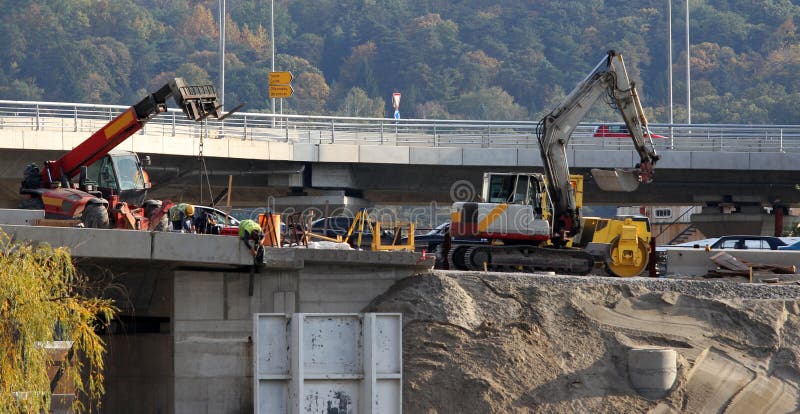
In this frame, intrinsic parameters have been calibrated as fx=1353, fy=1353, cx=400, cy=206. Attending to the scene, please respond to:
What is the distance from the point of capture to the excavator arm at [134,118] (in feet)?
84.2

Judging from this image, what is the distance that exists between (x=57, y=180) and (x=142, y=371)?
482cm

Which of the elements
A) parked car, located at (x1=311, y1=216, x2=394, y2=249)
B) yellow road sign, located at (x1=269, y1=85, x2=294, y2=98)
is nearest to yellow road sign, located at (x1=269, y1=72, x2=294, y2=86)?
yellow road sign, located at (x1=269, y1=85, x2=294, y2=98)

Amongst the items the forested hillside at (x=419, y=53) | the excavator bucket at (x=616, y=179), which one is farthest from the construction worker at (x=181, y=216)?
the forested hillside at (x=419, y=53)

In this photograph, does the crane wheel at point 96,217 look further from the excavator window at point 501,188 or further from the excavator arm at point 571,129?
the excavator arm at point 571,129

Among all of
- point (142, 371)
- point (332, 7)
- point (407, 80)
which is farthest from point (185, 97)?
point (332, 7)

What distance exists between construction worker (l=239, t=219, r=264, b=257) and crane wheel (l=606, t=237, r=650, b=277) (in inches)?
411

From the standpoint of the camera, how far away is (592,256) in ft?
102

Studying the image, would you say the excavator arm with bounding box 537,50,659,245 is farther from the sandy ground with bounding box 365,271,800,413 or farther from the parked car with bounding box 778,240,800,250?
the parked car with bounding box 778,240,800,250

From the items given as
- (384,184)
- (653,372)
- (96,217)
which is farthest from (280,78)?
(653,372)

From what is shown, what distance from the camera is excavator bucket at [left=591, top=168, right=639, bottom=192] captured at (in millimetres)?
31359

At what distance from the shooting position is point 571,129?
32281mm

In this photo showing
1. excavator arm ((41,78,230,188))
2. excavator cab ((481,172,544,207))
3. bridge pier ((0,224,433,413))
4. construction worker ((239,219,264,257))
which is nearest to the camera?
bridge pier ((0,224,433,413))

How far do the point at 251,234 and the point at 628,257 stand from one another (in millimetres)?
10864

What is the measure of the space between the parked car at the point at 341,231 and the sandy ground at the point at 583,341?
9.52m
